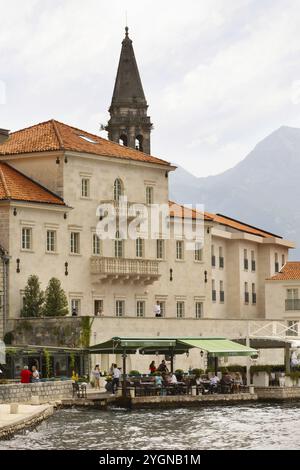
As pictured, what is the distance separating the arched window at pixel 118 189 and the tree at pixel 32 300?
10.5 metres

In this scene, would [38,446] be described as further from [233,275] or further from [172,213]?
[233,275]

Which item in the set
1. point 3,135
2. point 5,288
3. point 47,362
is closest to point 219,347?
point 47,362

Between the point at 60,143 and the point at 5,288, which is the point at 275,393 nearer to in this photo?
the point at 5,288

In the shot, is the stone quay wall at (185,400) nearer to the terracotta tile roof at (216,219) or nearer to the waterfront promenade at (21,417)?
the waterfront promenade at (21,417)

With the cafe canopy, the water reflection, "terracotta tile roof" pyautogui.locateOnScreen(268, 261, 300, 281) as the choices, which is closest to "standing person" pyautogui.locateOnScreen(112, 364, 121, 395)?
the cafe canopy

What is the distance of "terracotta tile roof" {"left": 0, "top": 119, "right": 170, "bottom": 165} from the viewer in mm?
86938

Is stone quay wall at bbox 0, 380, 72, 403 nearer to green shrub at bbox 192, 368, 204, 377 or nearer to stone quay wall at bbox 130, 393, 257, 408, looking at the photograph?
stone quay wall at bbox 130, 393, 257, 408

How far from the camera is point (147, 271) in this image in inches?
3521

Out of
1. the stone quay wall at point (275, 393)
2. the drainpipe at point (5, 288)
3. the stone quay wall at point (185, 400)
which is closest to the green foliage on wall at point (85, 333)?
the drainpipe at point (5, 288)

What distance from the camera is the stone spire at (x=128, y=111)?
11875cm
